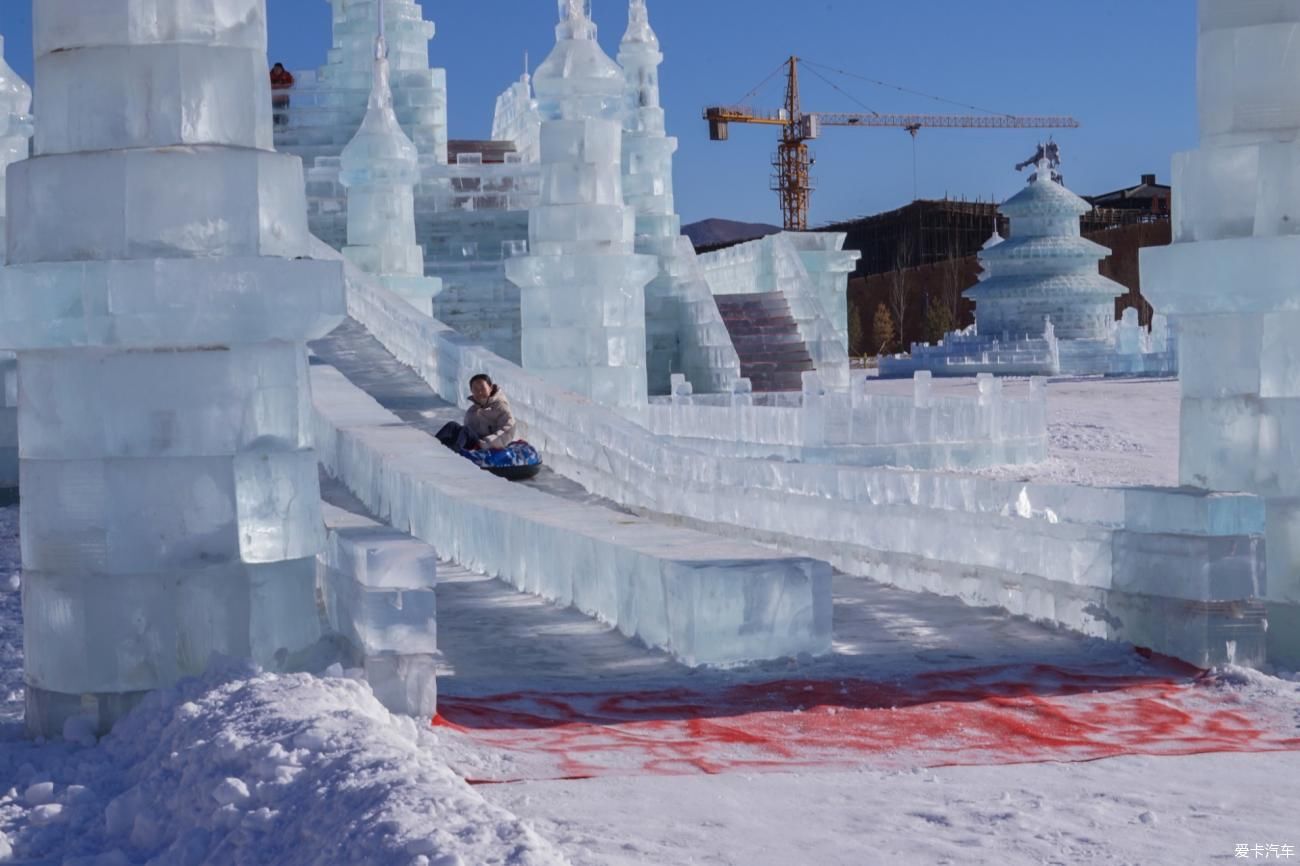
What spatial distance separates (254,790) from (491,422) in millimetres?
8570

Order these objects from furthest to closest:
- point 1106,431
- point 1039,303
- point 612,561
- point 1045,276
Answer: point 1045,276 → point 1039,303 → point 1106,431 → point 612,561

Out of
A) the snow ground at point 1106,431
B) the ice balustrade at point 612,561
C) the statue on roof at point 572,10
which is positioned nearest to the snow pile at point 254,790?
the ice balustrade at point 612,561

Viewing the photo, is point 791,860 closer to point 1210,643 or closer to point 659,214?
point 1210,643

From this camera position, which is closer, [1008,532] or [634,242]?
[1008,532]

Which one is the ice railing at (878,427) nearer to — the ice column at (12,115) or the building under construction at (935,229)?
the ice column at (12,115)

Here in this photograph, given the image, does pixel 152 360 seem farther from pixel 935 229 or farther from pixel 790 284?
pixel 935 229

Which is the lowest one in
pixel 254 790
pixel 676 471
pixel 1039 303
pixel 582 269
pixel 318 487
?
pixel 254 790

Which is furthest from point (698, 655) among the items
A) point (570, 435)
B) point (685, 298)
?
point (685, 298)

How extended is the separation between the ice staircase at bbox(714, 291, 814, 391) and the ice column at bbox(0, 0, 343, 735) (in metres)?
18.6

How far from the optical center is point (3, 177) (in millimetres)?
12766

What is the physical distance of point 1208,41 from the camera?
7.35 meters

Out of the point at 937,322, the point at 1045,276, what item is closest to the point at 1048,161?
the point at 1045,276

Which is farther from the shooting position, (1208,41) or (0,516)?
(0,516)

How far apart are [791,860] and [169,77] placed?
3.34m
